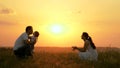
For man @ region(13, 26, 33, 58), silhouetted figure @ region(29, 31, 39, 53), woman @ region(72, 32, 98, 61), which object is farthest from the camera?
silhouetted figure @ region(29, 31, 39, 53)

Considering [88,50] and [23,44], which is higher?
[23,44]

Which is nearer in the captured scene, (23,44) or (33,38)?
(23,44)

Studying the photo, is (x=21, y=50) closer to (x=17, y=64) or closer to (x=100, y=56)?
(x=17, y=64)

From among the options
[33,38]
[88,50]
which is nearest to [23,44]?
[33,38]

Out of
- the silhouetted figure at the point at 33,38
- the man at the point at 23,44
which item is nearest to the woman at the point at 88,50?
the man at the point at 23,44

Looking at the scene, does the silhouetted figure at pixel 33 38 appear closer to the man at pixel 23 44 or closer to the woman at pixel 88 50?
the man at pixel 23 44

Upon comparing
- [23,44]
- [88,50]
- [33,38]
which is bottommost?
[88,50]

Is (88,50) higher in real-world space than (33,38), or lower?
lower

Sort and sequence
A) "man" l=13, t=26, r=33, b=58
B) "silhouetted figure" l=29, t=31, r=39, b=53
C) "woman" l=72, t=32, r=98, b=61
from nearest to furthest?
"woman" l=72, t=32, r=98, b=61
"man" l=13, t=26, r=33, b=58
"silhouetted figure" l=29, t=31, r=39, b=53

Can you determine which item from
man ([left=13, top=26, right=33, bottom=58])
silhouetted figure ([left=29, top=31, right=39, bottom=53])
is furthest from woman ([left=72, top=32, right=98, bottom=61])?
silhouetted figure ([left=29, top=31, right=39, bottom=53])

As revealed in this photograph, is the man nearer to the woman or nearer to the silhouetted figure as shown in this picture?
the silhouetted figure

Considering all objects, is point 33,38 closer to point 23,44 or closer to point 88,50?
point 23,44

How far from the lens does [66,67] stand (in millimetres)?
15180

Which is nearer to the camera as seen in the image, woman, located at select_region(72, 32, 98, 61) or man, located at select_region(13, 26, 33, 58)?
woman, located at select_region(72, 32, 98, 61)
